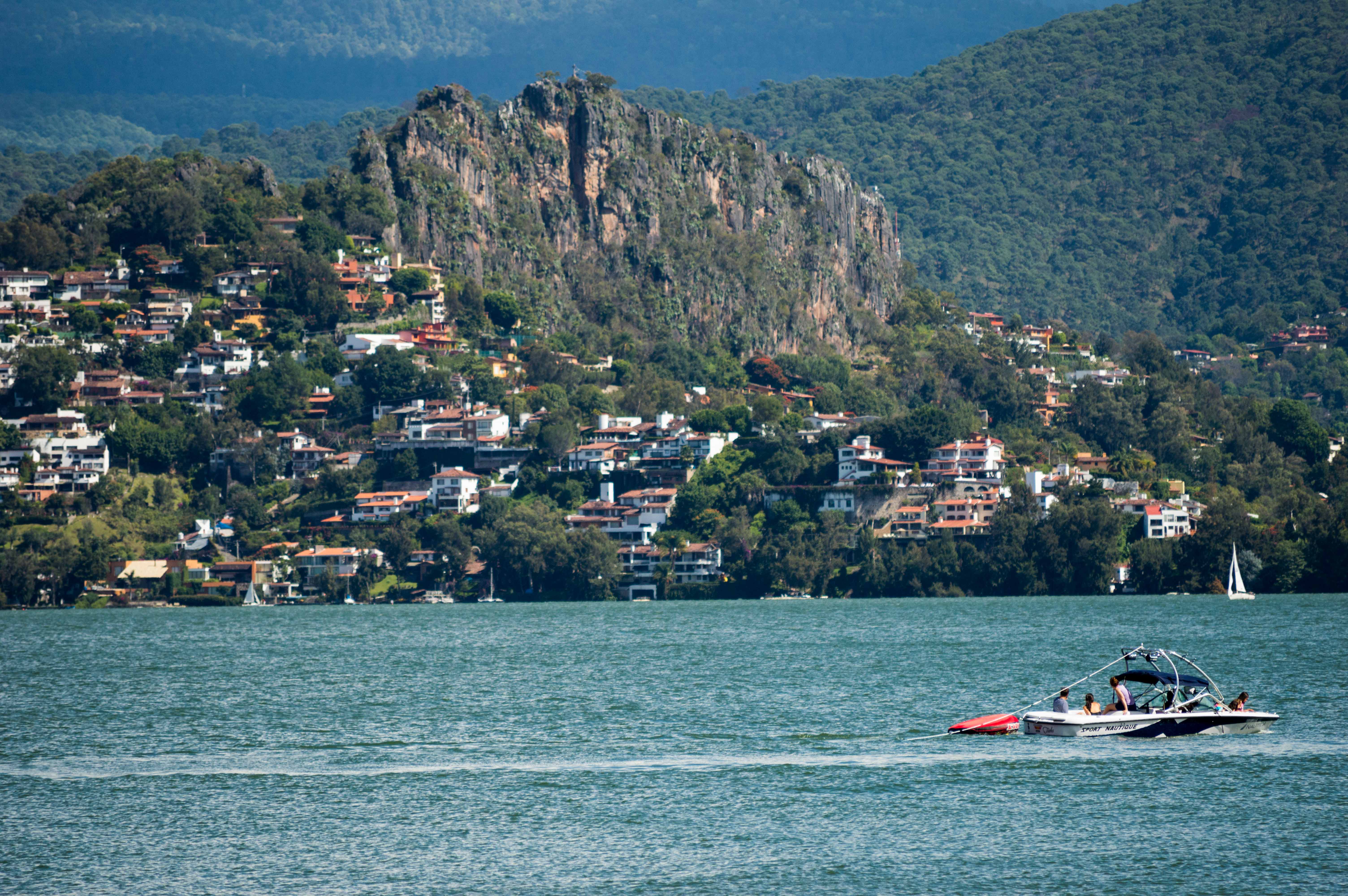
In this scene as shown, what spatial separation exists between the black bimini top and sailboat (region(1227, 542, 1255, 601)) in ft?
210

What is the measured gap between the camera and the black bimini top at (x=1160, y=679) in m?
46.0

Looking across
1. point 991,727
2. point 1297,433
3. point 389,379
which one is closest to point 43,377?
point 389,379

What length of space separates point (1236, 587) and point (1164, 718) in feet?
220

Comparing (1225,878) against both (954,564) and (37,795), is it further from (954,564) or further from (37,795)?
(954,564)

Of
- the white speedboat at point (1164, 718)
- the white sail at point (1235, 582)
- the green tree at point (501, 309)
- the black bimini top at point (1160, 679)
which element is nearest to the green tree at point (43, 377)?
the green tree at point (501, 309)

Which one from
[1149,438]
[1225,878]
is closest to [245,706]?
[1225,878]

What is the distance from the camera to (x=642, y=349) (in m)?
181

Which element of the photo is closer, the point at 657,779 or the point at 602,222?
the point at 657,779

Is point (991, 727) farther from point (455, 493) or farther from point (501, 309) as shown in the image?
point (501, 309)

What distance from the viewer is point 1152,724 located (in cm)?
4538

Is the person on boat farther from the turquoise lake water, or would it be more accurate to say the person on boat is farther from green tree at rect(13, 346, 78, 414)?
green tree at rect(13, 346, 78, 414)

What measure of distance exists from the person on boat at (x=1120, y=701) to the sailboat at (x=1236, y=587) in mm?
64363

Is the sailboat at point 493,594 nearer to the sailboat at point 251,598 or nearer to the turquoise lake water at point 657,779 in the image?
the sailboat at point 251,598

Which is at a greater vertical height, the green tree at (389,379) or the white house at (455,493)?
the green tree at (389,379)
